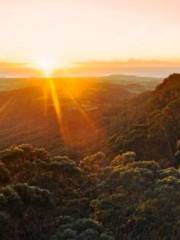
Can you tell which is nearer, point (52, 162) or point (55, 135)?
point (52, 162)

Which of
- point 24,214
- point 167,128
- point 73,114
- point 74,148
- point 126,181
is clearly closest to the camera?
point 24,214

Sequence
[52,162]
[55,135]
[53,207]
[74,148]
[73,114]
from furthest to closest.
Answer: [73,114] → [55,135] → [74,148] → [52,162] → [53,207]

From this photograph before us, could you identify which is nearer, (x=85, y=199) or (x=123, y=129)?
(x=85, y=199)

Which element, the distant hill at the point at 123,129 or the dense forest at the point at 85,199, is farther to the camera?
the distant hill at the point at 123,129

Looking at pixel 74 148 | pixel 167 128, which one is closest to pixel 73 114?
pixel 74 148

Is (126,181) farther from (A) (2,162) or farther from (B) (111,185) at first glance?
(A) (2,162)

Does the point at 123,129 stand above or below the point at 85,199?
below

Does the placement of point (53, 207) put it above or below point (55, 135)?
above

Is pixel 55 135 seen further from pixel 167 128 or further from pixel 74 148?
pixel 167 128

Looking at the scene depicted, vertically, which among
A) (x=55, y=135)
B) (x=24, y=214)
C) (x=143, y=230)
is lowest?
(x=55, y=135)

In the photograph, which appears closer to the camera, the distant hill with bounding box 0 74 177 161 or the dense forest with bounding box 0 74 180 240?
the dense forest with bounding box 0 74 180 240
